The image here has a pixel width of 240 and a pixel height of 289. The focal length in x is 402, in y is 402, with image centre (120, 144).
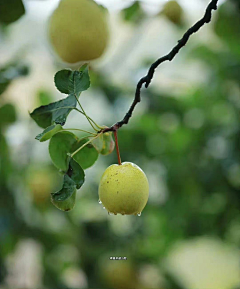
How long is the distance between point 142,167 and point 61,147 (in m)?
1.25

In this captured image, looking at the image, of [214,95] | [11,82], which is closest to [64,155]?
[11,82]

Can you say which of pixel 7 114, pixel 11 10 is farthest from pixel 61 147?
pixel 7 114

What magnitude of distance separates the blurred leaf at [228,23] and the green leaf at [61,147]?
0.88m

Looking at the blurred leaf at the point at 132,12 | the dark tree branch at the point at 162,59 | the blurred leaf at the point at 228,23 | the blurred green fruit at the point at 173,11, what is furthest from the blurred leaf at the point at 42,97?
the dark tree branch at the point at 162,59

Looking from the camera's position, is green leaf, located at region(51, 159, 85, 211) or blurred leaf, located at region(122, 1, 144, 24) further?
blurred leaf, located at region(122, 1, 144, 24)

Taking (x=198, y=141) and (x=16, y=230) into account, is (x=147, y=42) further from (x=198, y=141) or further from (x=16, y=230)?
(x=16, y=230)

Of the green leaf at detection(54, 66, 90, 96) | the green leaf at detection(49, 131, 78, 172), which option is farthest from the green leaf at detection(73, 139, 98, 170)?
the green leaf at detection(54, 66, 90, 96)

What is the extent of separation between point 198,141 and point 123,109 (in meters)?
0.41

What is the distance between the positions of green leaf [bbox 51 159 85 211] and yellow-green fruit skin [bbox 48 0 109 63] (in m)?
0.48

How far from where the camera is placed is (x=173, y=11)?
174cm

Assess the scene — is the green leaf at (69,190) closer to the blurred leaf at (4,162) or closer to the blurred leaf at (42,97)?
the blurred leaf at (4,162)

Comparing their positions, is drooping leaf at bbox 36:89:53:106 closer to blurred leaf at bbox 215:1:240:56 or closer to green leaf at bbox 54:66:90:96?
blurred leaf at bbox 215:1:240:56

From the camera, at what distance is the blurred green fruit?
1.75 m

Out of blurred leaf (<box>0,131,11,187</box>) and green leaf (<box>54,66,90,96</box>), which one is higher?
green leaf (<box>54,66,90,96</box>)
